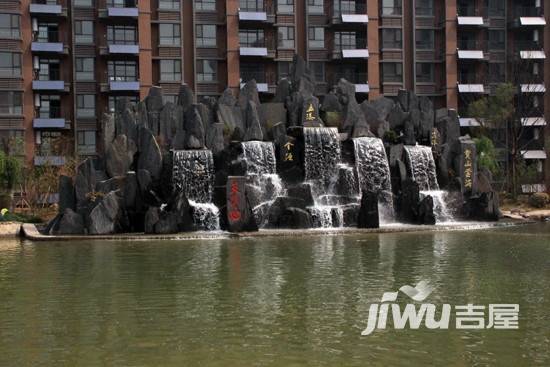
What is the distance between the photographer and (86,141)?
5959 centimetres

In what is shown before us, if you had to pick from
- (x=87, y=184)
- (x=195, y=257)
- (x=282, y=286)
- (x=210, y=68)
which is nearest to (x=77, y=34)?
(x=210, y=68)

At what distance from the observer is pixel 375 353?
891 cm

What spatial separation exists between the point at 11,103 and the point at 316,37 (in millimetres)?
27070

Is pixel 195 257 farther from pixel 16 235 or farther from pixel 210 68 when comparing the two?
pixel 210 68

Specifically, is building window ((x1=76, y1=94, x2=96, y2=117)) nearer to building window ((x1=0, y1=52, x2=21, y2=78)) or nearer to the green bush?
building window ((x1=0, y1=52, x2=21, y2=78))

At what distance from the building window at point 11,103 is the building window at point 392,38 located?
106 feet

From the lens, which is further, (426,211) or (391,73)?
(391,73)

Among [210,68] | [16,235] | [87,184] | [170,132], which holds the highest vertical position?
[210,68]

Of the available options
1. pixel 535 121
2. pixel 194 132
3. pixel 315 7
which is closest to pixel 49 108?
pixel 315 7

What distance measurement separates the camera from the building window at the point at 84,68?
6022 centimetres

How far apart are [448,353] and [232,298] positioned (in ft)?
16.6

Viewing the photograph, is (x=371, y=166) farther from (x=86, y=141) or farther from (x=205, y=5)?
(x=205, y=5)

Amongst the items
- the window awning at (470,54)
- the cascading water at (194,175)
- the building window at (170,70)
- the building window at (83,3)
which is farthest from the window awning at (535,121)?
the building window at (83,3)

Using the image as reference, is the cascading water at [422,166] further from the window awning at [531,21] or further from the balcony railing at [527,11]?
the balcony railing at [527,11]
